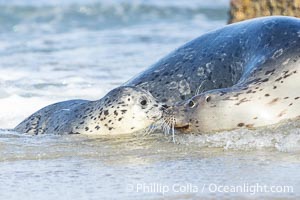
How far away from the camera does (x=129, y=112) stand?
641cm

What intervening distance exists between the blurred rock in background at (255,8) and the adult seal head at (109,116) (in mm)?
3257

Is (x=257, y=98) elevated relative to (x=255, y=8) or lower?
lower

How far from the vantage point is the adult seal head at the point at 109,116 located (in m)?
6.35

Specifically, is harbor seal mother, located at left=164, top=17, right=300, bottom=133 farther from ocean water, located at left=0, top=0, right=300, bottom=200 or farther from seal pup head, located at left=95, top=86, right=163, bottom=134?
seal pup head, located at left=95, top=86, right=163, bottom=134

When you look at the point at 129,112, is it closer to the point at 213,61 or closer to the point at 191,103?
the point at 191,103

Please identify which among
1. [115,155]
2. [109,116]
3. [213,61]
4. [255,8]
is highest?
[255,8]

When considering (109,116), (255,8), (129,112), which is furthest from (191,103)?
(255,8)

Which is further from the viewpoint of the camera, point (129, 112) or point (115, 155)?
point (129, 112)

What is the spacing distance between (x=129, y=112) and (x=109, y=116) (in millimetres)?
136

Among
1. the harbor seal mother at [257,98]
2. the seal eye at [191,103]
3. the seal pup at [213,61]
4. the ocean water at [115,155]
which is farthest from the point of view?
the seal pup at [213,61]

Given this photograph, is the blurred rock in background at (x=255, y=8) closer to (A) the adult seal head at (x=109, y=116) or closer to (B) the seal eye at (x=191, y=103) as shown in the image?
(A) the adult seal head at (x=109, y=116)

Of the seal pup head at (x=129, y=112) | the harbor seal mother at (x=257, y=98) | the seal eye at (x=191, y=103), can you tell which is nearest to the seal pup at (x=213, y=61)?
the harbor seal mother at (x=257, y=98)

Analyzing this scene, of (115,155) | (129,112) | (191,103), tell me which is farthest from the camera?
(129,112)

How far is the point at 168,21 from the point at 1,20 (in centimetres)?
258
